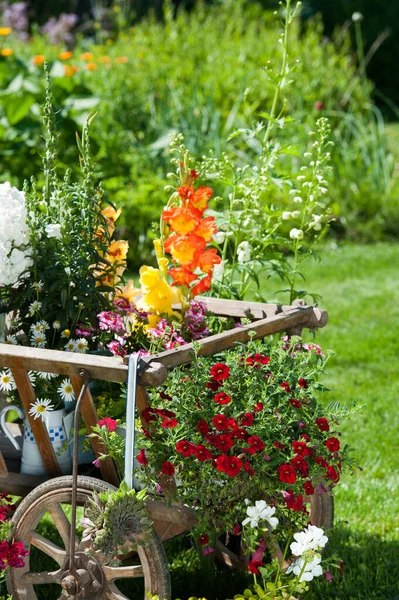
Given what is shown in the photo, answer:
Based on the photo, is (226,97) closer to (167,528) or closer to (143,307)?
(143,307)

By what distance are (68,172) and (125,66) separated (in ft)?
19.6

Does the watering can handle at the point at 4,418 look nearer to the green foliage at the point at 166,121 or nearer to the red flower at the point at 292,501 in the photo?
the red flower at the point at 292,501

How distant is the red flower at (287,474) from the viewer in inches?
75.9

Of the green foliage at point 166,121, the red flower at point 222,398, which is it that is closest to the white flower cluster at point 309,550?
the red flower at point 222,398

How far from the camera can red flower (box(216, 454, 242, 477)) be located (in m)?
1.90

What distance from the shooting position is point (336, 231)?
6879 millimetres

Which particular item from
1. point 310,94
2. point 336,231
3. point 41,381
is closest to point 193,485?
point 41,381

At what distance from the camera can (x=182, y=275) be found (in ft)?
7.30

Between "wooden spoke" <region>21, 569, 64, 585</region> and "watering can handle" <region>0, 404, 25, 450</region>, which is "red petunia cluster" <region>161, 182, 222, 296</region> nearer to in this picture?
"watering can handle" <region>0, 404, 25, 450</region>

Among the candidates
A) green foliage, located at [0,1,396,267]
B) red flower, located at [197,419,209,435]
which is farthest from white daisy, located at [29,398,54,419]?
green foliage, located at [0,1,396,267]

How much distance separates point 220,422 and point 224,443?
0.05 m

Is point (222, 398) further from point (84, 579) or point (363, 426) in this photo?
point (363, 426)

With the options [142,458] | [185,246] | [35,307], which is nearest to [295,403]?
[142,458]

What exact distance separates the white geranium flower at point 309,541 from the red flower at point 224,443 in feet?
0.81
